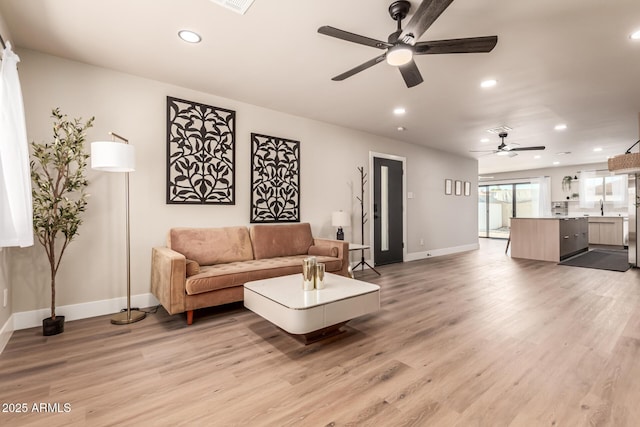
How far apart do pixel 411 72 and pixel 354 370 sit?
2.30 metres

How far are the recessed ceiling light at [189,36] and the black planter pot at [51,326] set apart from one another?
2729 millimetres

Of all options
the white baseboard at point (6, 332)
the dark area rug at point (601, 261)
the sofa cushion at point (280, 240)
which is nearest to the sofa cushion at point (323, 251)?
the sofa cushion at point (280, 240)

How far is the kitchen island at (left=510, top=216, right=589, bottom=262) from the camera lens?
6207 millimetres

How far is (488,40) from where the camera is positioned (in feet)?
6.61

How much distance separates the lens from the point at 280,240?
411 centimetres

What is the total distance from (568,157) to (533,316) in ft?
24.5

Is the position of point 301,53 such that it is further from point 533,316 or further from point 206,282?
point 533,316

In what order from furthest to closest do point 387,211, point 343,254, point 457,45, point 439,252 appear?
point 439,252
point 387,211
point 343,254
point 457,45

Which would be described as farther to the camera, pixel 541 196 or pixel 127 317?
pixel 541 196

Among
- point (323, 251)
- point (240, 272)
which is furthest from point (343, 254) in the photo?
point (240, 272)

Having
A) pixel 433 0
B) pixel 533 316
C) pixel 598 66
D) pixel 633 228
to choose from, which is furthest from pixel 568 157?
pixel 433 0

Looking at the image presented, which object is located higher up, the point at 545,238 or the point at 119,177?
the point at 119,177

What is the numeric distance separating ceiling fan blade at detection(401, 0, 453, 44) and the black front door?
3885 millimetres

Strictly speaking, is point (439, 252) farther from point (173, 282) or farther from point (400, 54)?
point (173, 282)
